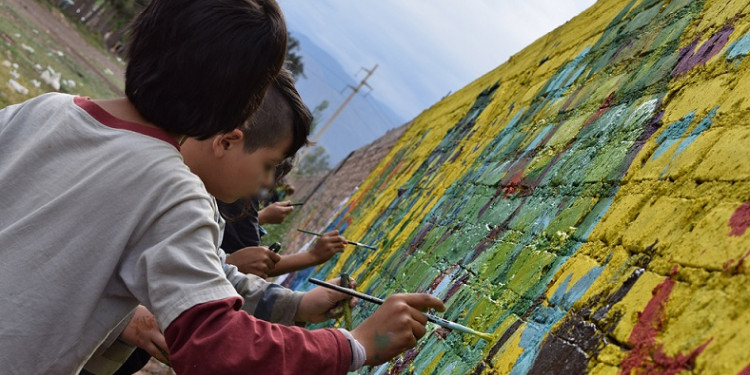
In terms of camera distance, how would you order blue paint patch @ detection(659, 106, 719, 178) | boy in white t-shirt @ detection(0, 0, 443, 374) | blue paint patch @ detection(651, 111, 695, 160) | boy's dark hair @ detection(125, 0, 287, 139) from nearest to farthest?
boy in white t-shirt @ detection(0, 0, 443, 374), boy's dark hair @ detection(125, 0, 287, 139), blue paint patch @ detection(659, 106, 719, 178), blue paint patch @ detection(651, 111, 695, 160)

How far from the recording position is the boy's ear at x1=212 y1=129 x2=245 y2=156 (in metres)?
2.03

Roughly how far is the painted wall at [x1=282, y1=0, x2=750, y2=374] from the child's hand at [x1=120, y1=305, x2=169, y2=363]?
0.86 m

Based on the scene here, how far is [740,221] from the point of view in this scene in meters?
1.28

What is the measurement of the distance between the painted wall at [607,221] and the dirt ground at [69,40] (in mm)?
16285

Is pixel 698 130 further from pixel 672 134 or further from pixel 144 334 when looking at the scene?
pixel 144 334

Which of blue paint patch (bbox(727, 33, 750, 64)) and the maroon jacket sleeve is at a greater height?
blue paint patch (bbox(727, 33, 750, 64))

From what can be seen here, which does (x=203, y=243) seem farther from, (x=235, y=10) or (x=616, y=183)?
(x=616, y=183)

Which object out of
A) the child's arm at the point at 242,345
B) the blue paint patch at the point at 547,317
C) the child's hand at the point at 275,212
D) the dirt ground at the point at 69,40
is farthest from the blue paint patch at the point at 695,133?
→ the dirt ground at the point at 69,40

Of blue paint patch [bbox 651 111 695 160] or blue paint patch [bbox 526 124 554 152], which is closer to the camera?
blue paint patch [bbox 651 111 695 160]

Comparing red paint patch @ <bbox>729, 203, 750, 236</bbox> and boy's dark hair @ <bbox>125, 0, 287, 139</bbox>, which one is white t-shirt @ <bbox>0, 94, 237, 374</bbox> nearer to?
boy's dark hair @ <bbox>125, 0, 287, 139</bbox>

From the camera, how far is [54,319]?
148cm

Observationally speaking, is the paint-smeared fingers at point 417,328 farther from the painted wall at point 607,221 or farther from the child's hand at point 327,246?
the child's hand at point 327,246

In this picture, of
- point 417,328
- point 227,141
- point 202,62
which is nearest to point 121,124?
point 202,62

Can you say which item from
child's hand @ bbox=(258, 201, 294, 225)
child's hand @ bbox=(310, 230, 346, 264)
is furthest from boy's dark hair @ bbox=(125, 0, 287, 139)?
child's hand @ bbox=(258, 201, 294, 225)
